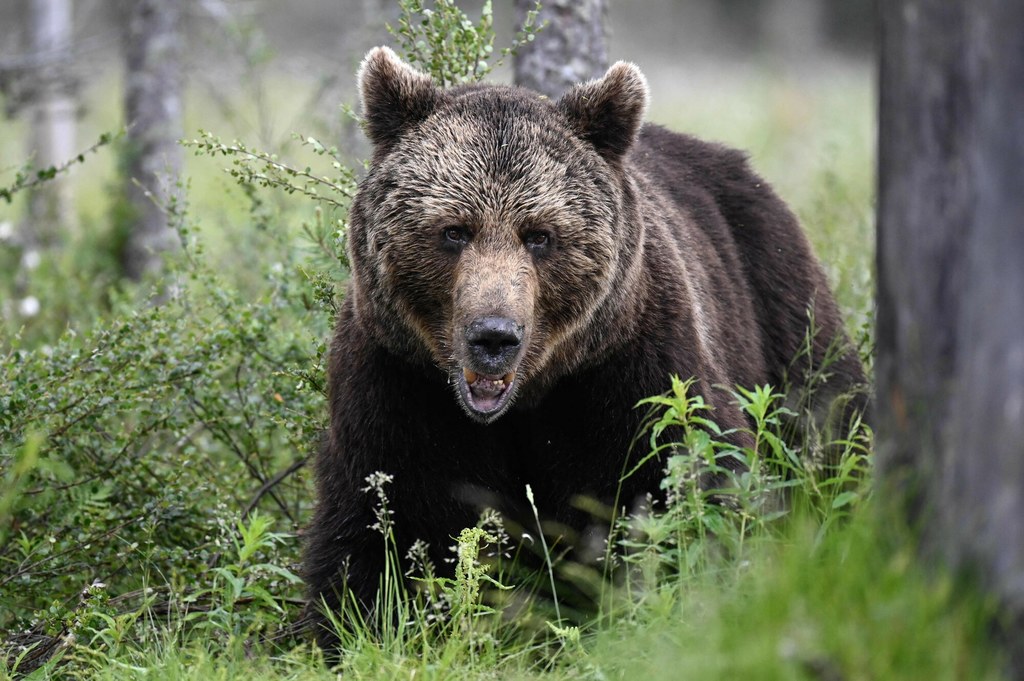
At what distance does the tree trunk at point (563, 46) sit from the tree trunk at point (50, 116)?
15.2 feet

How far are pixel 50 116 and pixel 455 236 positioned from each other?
10.2 meters

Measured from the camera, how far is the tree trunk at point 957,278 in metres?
2.48

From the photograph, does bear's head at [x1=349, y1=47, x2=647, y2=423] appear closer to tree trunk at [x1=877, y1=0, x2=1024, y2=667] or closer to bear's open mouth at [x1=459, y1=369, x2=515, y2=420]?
bear's open mouth at [x1=459, y1=369, x2=515, y2=420]

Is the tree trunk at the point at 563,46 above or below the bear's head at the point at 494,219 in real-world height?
above

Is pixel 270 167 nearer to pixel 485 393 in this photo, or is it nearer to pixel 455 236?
pixel 455 236

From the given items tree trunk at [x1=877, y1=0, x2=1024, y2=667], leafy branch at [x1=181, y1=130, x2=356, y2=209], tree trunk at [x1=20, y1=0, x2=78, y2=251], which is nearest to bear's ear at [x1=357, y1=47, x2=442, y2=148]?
leafy branch at [x1=181, y1=130, x2=356, y2=209]

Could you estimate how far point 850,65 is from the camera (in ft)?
109

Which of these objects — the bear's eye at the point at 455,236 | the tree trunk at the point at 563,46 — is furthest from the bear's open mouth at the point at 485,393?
the tree trunk at the point at 563,46

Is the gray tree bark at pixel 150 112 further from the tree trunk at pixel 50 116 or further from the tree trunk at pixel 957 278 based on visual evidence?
the tree trunk at pixel 957 278

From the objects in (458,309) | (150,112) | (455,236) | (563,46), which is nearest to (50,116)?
(150,112)

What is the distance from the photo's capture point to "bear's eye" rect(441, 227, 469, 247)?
4.59 meters

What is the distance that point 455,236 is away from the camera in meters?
4.60

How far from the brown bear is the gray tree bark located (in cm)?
563

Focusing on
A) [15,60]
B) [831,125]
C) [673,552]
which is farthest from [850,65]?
[673,552]
